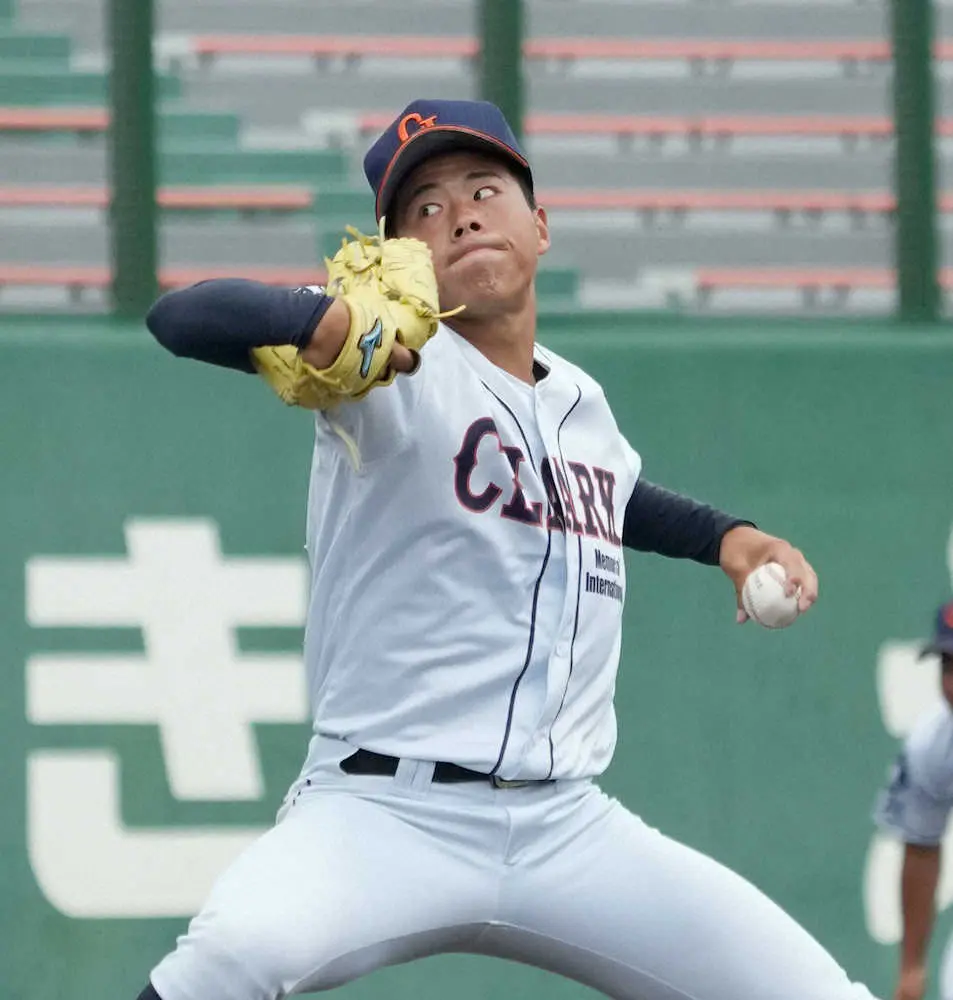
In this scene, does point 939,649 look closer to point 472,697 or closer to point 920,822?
point 920,822

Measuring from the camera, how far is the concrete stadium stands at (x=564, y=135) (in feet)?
18.8

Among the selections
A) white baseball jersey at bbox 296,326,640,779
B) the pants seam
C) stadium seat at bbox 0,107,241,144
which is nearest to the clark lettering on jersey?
white baseball jersey at bbox 296,326,640,779

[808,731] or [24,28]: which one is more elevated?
[24,28]

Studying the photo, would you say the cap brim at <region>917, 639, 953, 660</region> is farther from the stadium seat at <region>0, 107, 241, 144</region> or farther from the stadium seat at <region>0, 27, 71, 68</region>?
the stadium seat at <region>0, 27, 71, 68</region>

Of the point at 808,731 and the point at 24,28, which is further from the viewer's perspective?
the point at 24,28

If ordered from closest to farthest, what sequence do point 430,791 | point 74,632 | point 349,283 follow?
point 349,283 → point 430,791 → point 74,632

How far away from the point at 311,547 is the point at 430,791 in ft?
1.46

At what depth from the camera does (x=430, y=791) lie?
296 centimetres

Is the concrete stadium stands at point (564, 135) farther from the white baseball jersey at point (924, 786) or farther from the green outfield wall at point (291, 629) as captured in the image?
the white baseball jersey at point (924, 786)

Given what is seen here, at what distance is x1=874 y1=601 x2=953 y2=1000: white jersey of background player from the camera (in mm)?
4512

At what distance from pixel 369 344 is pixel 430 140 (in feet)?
2.06

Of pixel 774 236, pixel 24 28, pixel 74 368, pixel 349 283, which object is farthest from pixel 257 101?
pixel 349 283

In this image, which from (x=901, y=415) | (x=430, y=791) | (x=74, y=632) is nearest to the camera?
(x=430, y=791)

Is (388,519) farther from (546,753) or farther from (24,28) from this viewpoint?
(24,28)
